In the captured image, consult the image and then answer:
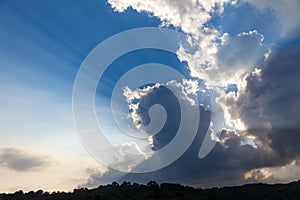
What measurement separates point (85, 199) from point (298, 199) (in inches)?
4564

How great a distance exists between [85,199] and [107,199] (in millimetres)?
12221

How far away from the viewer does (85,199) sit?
198250 millimetres

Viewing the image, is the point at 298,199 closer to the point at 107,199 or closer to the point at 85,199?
the point at 107,199

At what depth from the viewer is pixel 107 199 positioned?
646 feet

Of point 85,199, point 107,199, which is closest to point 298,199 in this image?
point 107,199

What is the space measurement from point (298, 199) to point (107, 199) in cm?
10378
